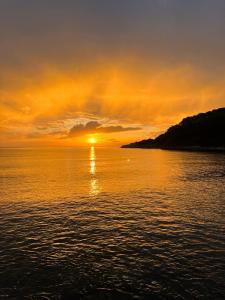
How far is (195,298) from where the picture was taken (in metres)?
19.0

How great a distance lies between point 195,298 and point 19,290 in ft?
39.8

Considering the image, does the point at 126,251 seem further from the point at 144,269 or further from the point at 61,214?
the point at 61,214

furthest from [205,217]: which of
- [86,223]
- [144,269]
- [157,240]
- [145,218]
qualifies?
[144,269]

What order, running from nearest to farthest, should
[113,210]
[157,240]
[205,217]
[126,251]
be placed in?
[126,251] → [157,240] → [205,217] → [113,210]

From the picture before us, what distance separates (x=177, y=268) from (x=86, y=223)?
16470mm

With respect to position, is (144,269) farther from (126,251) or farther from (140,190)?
(140,190)

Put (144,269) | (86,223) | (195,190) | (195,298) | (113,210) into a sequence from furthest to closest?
(195,190) → (113,210) → (86,223) → (144,269) → (195,298)

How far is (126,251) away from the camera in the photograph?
27.3m

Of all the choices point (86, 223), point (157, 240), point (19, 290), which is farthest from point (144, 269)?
point (86, 223)

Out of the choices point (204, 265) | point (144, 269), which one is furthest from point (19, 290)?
point (204, 265)

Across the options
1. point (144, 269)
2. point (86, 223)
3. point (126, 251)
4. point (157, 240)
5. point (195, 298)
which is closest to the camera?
point (195, 298)

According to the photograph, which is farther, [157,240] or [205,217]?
[205,217]

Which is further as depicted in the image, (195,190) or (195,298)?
(195,190)

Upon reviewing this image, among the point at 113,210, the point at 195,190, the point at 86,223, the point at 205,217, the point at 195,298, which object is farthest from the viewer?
the point at 195,190
